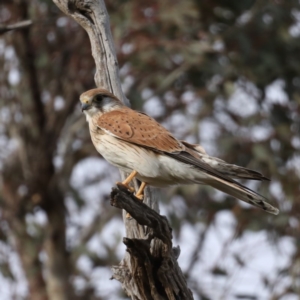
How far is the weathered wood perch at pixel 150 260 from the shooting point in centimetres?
346

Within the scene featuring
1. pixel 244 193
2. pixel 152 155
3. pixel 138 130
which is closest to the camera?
pixel 244 193

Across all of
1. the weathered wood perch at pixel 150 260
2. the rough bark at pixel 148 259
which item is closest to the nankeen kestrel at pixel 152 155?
the rough bark at pixel 148 259

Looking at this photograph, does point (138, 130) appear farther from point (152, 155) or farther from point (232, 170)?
point (232, 170)

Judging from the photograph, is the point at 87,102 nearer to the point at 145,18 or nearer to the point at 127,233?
the point at 127,233

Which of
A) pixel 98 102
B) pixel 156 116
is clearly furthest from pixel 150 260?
pixel 156 116

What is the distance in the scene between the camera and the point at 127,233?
162 inches

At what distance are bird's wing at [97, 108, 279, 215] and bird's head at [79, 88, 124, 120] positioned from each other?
0.06 meters

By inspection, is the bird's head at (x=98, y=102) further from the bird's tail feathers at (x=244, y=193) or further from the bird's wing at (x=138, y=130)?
the bird's tail feathers at (x=244, y=193)

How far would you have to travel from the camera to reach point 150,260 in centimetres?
361

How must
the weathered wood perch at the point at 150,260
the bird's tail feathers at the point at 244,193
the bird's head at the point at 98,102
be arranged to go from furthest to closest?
the bird's head at the point at 98,102, the bird's tail feathers at the point at 244,193, the weathered wood perch at the point at 150,260

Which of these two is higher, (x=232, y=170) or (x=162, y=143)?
(x=162, y=143)

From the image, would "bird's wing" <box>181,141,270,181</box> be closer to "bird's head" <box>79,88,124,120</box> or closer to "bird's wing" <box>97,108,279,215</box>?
"bird's wing" <box>97,108,279,215</box>

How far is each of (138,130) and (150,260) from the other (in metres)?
0.91

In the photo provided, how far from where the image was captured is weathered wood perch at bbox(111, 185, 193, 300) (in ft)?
11.4
